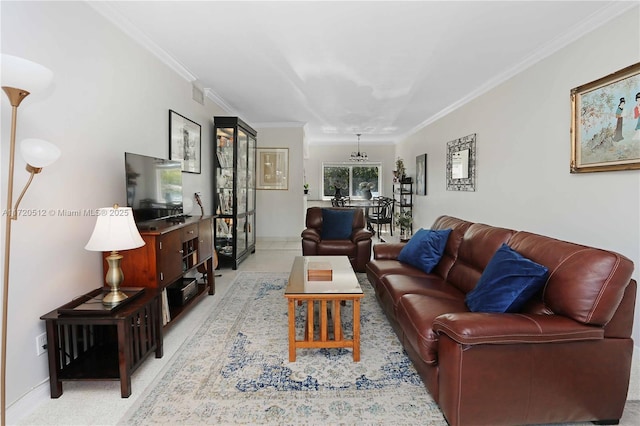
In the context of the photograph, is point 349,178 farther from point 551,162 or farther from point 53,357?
point 53,357

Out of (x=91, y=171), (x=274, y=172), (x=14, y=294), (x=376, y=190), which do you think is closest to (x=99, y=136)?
(x=91, y=171)

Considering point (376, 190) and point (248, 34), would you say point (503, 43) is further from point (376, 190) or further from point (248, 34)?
point (376, 190)

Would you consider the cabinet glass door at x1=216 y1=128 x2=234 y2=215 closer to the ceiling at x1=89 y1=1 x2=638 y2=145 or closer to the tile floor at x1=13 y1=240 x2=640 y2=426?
the ceiling at x1=89 y1=1 x2=638 y2=145

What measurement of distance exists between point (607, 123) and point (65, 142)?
12.7ft

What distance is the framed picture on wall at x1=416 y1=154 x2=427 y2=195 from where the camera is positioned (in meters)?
6.99

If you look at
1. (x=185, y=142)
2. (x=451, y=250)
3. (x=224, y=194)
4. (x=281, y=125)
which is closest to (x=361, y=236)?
(x=451, y=250)

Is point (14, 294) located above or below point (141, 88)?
below

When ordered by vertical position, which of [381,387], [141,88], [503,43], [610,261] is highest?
[503,43]

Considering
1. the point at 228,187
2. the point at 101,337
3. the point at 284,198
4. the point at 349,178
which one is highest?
the point at 349,178

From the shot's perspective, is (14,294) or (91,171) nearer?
(14,294)

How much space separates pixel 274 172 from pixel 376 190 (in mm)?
4074

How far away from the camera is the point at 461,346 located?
157 centimetres

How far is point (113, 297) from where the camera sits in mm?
2084

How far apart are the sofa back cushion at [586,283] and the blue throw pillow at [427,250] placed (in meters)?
1.27
